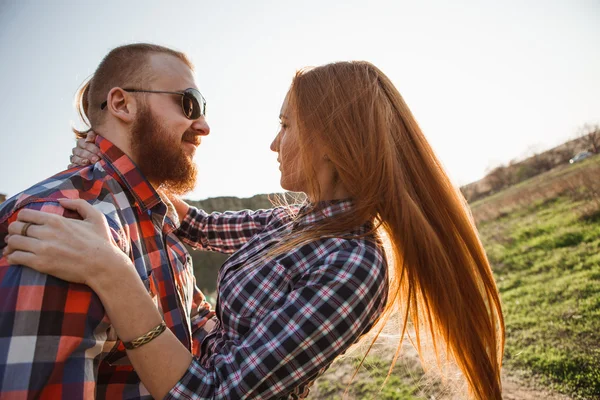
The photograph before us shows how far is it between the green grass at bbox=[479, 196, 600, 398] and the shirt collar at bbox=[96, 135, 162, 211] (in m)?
4.39

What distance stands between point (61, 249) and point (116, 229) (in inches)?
14.7

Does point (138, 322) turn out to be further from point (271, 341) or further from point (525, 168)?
point (525, 168)

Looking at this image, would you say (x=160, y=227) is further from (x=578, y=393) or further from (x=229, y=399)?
(x=578, y=393)

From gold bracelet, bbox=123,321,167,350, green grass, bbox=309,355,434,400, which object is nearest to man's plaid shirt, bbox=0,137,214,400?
gold bracelet, bbox=123,321,167,350

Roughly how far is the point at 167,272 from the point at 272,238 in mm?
555

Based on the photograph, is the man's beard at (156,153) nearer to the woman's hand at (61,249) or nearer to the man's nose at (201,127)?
the man's nose at (201,127)

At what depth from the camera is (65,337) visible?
1152 mm

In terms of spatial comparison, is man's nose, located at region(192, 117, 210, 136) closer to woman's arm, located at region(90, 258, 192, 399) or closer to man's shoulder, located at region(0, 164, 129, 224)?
man's shoulder, located at region(0, 164, 129, 224)

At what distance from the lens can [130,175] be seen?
191cm

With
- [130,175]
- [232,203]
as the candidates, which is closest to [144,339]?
[130,175]

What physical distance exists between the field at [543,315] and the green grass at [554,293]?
0.01m

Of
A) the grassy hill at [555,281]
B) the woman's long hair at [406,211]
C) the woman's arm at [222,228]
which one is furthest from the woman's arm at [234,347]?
the grassy hill at [555,281]

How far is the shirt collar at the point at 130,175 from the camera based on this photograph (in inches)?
74.3

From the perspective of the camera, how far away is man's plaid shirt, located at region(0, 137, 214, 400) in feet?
3.60
